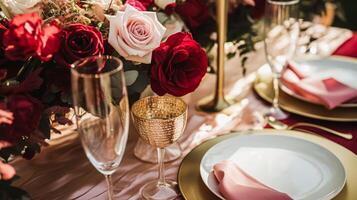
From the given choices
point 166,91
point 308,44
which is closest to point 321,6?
point 308,44

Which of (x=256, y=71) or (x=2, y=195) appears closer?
(x=2, y=195)

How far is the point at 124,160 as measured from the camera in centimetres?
113

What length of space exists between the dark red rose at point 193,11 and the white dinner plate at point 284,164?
1.19 feet

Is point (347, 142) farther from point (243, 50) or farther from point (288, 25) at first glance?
point (243, 50)

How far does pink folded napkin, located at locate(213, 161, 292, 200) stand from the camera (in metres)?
0.91

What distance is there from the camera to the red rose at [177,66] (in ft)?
3.13

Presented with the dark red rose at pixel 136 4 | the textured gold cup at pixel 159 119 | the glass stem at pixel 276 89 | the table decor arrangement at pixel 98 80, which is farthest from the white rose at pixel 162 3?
the glass stem at pixel 276 89

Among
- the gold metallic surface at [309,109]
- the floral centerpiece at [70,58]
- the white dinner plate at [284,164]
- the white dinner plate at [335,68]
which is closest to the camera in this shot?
the floral centerpiece at [70,58]

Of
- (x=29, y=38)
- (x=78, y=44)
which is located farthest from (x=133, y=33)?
(x=29, y=38)

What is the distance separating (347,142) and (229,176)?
0.34m

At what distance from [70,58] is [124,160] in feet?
0.99

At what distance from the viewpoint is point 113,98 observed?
0.77 metres

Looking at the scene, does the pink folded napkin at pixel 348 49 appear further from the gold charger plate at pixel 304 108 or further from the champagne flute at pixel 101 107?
the champagne flute at pixel 101 107

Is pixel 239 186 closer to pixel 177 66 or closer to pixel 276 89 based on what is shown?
pixel 177 66
